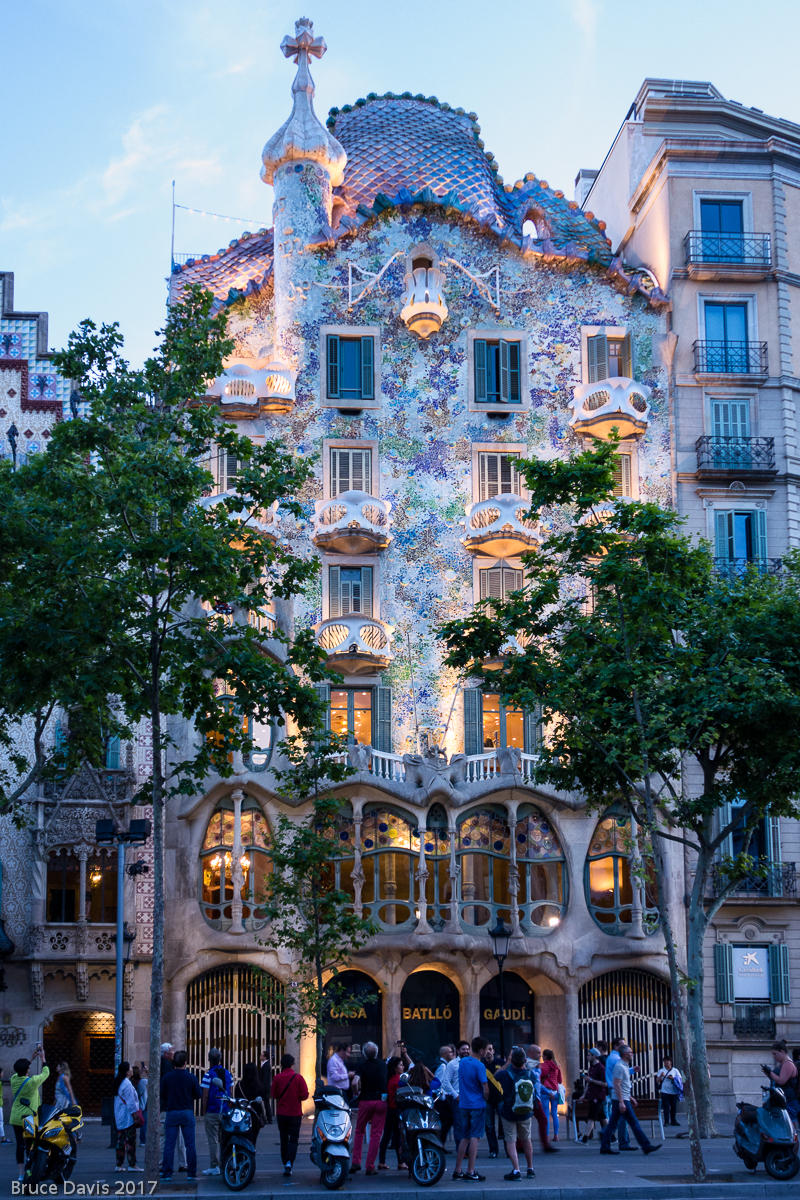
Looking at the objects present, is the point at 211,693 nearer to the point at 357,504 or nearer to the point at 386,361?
the point at 357,504

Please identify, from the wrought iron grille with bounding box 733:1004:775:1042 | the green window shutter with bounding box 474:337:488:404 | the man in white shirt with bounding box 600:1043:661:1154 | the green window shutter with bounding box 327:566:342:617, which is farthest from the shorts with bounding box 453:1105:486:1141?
the green window shutter with bounding box 474:337:488:404

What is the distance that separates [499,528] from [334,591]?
4365 mm

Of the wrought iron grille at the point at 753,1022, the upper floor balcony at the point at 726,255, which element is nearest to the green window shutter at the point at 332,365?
the upper floor balcony at the point at 726,255

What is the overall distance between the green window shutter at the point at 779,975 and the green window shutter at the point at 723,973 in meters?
1.04

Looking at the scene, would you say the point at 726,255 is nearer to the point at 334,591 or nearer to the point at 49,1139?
the point at 334,591

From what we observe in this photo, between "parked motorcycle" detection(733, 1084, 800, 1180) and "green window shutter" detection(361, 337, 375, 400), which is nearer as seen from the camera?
"parked motorcycle" detection(733, 1084, 800, 1180)

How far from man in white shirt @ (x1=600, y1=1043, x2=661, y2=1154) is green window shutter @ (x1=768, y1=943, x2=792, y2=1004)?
1172 centimetres

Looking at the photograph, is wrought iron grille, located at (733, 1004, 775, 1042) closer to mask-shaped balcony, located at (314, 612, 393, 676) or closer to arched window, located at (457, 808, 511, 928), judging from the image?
arched window, located at (457, 808, 511, 928)

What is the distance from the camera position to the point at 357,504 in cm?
3703

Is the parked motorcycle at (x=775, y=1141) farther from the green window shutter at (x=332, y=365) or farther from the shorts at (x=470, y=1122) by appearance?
the green window shutter at (x=332, y=365)

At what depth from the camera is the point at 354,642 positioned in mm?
35938

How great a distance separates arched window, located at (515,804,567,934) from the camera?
34.8 metres

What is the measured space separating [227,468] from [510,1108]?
2108 cm

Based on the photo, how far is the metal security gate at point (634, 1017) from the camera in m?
34.8
